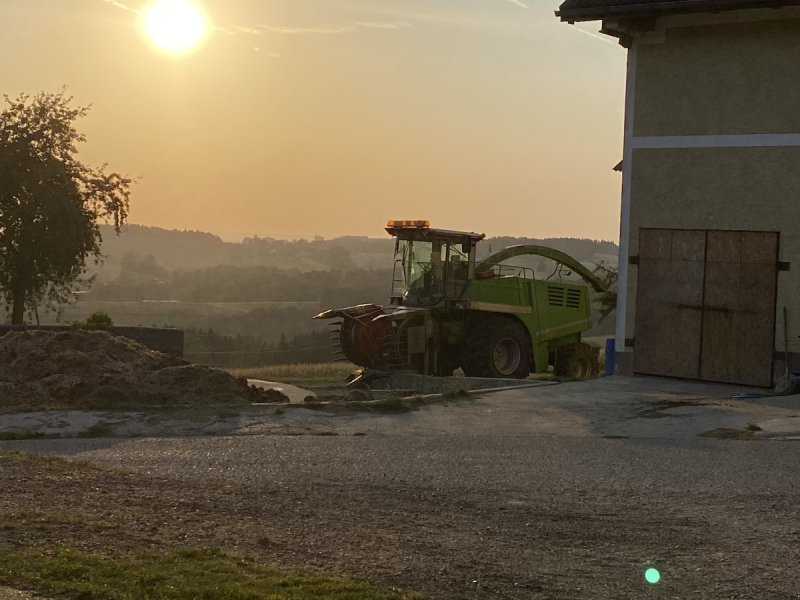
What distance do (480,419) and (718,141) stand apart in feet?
24.0

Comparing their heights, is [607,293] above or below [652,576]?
above

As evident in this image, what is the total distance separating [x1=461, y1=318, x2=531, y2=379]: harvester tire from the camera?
23.8 metres

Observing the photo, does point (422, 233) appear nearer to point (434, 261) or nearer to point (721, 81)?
point (434, 261)

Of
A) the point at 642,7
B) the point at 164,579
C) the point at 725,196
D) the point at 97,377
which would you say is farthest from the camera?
the point at 725,196

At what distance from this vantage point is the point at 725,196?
64.6ft

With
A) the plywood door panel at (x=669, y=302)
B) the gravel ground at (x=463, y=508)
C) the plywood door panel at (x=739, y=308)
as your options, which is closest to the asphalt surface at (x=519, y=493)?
the gravel ground at (x=463, y=508)

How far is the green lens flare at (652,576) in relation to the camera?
291 inches

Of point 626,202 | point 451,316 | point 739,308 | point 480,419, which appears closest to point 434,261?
point 451,316

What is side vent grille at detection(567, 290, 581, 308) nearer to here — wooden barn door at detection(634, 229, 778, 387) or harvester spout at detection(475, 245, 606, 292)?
harvester spout at detection(475, 245, 606, 292)

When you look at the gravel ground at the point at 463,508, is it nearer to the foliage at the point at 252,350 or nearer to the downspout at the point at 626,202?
the downspout at the point at 626,202

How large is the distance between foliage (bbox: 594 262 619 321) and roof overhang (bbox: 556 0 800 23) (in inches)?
Result: 548

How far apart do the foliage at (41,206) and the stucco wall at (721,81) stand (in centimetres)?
2072

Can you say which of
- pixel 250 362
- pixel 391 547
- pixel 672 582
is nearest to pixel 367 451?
pixel 391 547

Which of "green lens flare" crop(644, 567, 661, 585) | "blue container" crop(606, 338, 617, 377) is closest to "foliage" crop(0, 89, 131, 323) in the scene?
"blue container" crop(606, 338, 617, 377)
